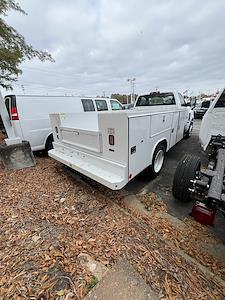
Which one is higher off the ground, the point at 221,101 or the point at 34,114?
the point at 221,101

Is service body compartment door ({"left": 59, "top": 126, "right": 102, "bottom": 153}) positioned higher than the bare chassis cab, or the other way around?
service body compartment door ({"left": 59, "top": 126, "right": 102, "bottom": 153})

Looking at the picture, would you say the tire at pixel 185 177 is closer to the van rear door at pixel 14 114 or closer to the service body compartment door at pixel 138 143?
the service body compartment door at pixel 138 143

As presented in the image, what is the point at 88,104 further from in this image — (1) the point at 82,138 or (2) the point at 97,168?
(2) the point at 97,168

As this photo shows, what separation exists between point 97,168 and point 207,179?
5.68ft

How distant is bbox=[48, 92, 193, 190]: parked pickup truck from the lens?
2520 mm

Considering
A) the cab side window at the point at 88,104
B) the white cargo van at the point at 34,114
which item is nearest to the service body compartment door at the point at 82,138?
the white cargo van at the point at 34,114

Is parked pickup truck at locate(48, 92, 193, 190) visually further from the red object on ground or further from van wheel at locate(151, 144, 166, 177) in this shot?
the red object on ground

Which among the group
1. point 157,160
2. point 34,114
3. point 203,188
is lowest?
point 157,160

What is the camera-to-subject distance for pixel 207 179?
6.69 feet

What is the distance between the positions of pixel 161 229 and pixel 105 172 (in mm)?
1221

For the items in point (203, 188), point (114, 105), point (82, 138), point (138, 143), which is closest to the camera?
point (203, 188)

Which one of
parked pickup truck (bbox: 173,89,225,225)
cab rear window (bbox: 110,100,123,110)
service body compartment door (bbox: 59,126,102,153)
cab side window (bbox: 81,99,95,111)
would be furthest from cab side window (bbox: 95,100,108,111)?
parked pickup truck (bbox: 173,89,225,225)

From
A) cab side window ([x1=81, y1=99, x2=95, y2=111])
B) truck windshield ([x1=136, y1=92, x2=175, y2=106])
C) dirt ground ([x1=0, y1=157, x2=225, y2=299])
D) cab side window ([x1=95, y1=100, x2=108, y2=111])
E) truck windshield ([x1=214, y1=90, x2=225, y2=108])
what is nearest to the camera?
dirt ground ([x1=0, y1=157, x2=225, y2=299])

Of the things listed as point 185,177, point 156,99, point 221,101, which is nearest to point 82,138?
point 185,177
